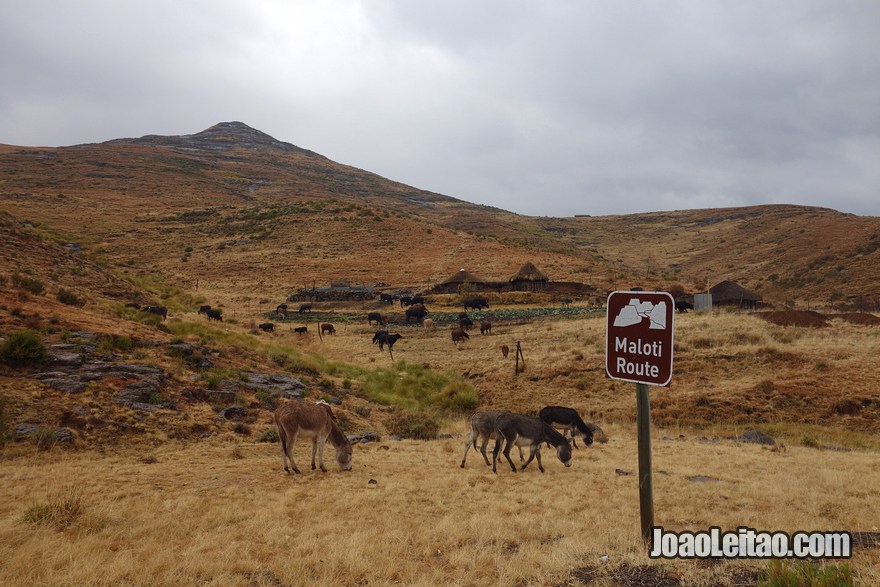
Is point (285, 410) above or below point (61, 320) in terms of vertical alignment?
below

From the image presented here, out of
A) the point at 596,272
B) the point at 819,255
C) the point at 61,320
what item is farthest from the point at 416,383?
the point at 819,255

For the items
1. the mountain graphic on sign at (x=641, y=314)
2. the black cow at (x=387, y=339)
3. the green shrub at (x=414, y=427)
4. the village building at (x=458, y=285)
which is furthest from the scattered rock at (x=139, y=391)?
the village building at (x=458, y=285)

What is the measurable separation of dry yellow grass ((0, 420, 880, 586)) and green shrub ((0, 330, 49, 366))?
4508mm

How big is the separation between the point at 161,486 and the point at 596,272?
67471 millimetres

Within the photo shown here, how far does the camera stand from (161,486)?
889 cm

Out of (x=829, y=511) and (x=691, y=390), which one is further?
(x=691, y=390)

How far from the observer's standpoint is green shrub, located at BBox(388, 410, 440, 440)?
15.7 meters

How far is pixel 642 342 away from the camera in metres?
5.29

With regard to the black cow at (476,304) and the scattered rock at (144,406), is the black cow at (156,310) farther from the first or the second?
the black cow at (476,304)

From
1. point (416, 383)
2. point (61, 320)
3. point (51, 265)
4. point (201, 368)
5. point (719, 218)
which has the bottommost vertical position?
point (416, 383)

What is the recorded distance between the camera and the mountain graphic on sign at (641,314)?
519cm

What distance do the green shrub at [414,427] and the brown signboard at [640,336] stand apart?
Answer: 11.1 metres

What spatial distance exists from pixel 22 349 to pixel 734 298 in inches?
1914

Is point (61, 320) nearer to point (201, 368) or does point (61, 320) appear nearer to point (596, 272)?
point (201, 368)
